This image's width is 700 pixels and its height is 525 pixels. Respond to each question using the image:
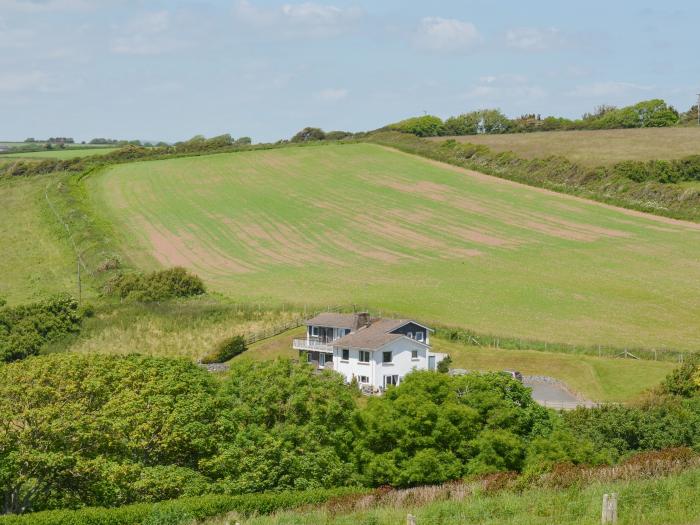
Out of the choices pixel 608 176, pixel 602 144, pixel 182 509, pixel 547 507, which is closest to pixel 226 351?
pixel 182 509

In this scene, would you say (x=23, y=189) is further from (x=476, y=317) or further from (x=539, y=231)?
(x=476, y=317)

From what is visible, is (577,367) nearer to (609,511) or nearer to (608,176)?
(609,511)

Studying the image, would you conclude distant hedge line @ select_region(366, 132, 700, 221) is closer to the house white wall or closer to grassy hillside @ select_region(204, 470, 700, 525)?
the house white wall

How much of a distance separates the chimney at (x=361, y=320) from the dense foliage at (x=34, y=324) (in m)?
25.3

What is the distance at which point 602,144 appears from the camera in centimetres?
16412

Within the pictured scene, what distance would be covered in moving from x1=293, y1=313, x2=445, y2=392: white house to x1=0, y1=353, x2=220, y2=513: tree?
98.9ft

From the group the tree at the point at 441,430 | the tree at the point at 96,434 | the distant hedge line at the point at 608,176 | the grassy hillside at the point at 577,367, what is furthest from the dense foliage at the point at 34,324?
the distant hedge line at the point at 608,176

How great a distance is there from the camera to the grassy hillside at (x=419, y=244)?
9094 cm

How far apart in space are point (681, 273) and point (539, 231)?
21319 millimetres

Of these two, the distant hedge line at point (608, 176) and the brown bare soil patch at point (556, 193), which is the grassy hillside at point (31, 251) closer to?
the brown bare soil patch at point (556, 193)

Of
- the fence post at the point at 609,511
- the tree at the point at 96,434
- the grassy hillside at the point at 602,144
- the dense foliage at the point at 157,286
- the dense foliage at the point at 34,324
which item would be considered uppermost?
the grassy hillside at the point at 602,144

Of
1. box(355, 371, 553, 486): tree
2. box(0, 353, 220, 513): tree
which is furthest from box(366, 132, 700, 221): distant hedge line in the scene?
box(0, 353, 220, 513): tree

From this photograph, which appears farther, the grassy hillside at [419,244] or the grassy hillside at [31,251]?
the grassy hillside at [31,251]

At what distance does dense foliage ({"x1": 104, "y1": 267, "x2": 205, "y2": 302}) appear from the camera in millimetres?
98750
